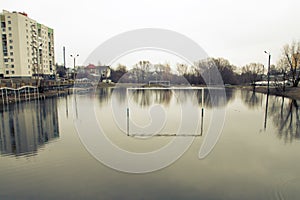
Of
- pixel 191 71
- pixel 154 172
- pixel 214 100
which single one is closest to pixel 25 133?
pixel 154 172

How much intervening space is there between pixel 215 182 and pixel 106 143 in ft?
15.1

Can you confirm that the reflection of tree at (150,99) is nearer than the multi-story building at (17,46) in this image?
Yes

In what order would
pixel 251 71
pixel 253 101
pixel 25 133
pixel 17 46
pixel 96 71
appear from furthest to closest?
1. pixel 251 71
2. pixel 17 46
3. pixel 96 71
4. pixel 253 101
5. pixel 25 133

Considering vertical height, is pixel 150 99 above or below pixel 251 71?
below

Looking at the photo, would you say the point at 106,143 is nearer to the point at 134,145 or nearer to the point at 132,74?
the point at 134,145

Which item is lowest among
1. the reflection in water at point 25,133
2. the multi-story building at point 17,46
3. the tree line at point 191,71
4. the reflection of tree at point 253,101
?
A: the reflection in water at point 25,133

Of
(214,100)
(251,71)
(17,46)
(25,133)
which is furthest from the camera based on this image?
(251,71)

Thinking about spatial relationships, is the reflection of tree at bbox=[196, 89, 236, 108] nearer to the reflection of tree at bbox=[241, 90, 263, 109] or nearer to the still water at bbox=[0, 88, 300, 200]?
the reflection of tree at bbox=[241, 90, 263, 109]

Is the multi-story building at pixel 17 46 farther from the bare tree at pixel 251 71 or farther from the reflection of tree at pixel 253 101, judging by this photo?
the bare tree at pixel 251 71

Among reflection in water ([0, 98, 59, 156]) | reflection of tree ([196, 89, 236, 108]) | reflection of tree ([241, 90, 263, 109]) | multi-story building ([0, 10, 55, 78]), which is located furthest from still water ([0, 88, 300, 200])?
multi-story building ([0, 10, 55, 78])

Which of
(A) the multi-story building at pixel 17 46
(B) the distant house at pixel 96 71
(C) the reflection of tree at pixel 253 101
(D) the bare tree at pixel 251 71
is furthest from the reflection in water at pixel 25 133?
(D) the bare tree at pixel 251 71

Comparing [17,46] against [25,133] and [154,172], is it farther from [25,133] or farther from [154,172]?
[154,172]

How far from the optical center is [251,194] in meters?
4.21

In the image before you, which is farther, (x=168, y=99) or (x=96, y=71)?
(x=96, y=71)
